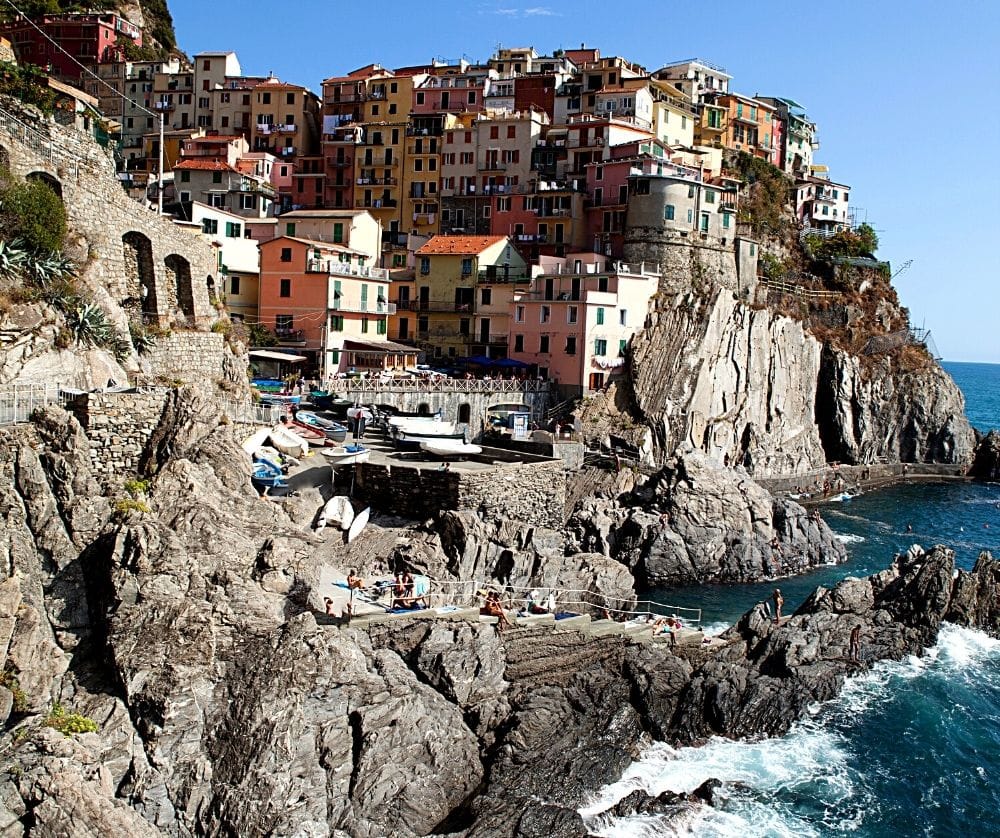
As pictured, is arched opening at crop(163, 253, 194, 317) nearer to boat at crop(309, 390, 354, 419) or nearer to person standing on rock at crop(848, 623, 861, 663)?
boat at crop(309, 390, 354, 419)

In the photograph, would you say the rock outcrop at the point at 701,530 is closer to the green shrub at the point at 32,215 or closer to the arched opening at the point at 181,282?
the arched opening at the point at 181,282

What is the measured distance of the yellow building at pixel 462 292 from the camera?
6950cm

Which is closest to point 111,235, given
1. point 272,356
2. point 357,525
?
point 357,525

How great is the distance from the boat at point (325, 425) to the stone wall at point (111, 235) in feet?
18.9

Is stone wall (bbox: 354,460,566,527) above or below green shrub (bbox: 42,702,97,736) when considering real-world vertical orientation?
above

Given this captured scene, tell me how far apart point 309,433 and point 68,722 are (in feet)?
78.4

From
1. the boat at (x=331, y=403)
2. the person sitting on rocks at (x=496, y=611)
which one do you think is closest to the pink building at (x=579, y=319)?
the boat at (x=331, y=403)

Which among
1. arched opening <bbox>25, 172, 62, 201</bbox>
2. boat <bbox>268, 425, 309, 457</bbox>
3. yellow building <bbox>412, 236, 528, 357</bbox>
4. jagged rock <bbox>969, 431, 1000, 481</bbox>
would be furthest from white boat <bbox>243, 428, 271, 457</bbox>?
jagged rock <bbox>969, 431, 1000, 481</bbox>

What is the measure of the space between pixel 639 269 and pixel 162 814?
172ft

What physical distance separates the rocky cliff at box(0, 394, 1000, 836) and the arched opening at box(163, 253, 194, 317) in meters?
11.5

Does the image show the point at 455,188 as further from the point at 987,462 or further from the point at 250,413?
the point at 987,462

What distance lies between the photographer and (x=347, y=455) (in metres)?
40.8

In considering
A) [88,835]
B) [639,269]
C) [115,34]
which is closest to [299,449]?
[88,835]

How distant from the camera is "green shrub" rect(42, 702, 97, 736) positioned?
21516 millimetres
